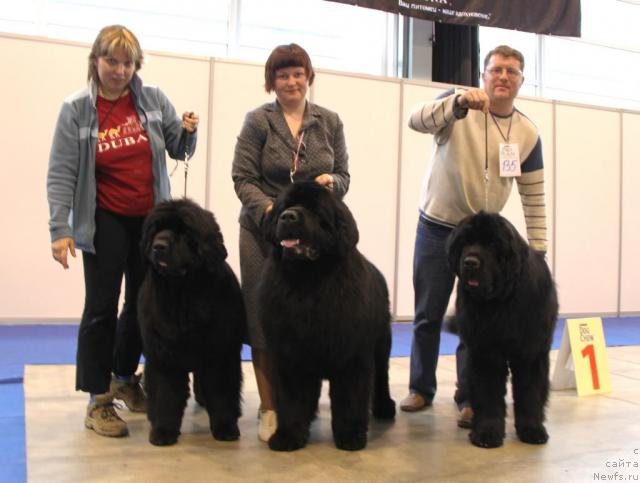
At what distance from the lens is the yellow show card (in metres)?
4.01

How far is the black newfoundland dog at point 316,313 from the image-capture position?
2.46m

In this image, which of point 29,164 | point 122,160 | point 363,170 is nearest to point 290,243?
point 122,160

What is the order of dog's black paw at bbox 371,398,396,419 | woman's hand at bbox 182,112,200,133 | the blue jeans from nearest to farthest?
1. woman's hand at bbox 182,112,200,133
2. dog's black paw at bbox 371,398,396,419
3. the blue jeans

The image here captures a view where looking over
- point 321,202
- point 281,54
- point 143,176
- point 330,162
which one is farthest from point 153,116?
point 321,202

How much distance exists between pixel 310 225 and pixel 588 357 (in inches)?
106

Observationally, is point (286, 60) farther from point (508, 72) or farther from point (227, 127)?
point (227, 127)

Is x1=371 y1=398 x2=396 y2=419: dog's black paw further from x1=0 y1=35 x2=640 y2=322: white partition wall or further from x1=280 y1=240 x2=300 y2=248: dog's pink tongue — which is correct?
x1=0 y1=35 x2=640 y2=322: white partition wall

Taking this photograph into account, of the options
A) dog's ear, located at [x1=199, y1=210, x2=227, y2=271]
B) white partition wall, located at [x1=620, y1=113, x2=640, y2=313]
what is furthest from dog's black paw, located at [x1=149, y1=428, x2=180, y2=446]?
white partition wall, located at [x1=620, y1=113, x2=640, y2=313]

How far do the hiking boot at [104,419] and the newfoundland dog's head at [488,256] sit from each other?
5.79 ft

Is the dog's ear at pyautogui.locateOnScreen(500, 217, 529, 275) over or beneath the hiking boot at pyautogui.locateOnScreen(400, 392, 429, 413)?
over

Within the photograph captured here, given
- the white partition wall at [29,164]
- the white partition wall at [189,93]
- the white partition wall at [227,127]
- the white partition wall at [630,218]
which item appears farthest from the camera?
the white partition wall at [630,218]

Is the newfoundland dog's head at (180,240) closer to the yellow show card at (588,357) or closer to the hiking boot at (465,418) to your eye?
the hiking boot at (465,418)

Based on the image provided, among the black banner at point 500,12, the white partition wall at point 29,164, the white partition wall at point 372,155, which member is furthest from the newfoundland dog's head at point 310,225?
the black banner at point 500,12

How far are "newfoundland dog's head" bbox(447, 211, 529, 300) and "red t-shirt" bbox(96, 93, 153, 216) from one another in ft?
5.11
